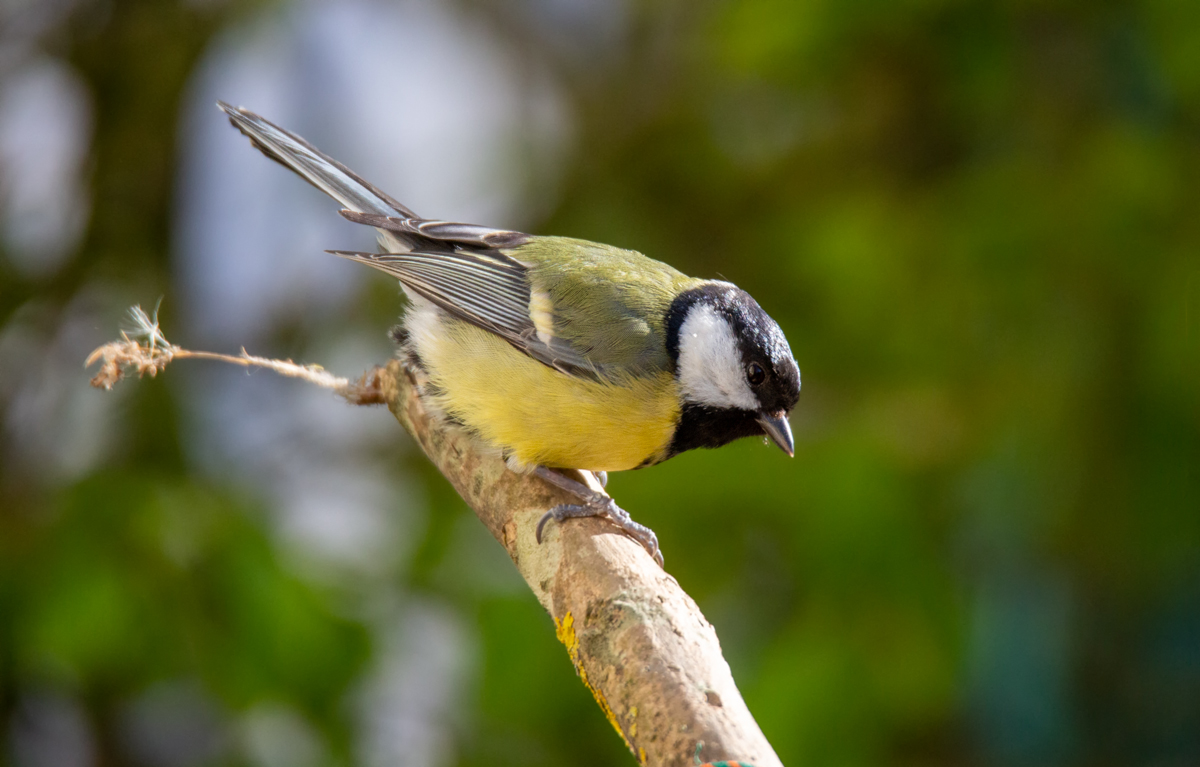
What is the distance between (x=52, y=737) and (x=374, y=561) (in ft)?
3.04

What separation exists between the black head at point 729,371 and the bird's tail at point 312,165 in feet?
2.11

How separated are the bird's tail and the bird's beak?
0.84 metres

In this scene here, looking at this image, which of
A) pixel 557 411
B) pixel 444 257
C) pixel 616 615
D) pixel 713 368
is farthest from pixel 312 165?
pixel 616 615

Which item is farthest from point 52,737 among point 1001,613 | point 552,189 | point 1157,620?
point 1157,620

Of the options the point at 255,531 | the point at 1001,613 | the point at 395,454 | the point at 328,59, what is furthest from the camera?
the point at 328,59

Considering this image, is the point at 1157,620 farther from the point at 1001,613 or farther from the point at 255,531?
the point at 255,531

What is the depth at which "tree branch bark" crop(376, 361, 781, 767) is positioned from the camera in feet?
3.69

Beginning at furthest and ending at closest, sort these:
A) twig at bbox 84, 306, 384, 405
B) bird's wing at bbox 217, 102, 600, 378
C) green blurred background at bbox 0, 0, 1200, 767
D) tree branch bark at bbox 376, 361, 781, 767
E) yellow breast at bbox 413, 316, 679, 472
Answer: green blurred background at bbox 0, 0, 1200, 767 → bird's wing at bbox 217, 102, 600, 378 → yellow breast at bbox 413, 316, 679, 472 → twig at bbox 84, 306, 384, 405 → tree branch bark at bbox 376, 361, 781, 767

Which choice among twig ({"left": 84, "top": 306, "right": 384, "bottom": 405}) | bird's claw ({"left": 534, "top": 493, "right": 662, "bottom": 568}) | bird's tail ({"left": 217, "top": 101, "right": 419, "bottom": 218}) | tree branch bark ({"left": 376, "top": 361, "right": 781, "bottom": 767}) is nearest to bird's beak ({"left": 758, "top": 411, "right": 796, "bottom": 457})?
bird's claw ({"left": 534, "top": 493, "right": 662, "bottom": 568})

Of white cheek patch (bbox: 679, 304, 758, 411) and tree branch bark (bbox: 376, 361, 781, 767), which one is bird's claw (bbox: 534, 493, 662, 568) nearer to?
tree branch bark (bbox: 376, 361, 781, 767)

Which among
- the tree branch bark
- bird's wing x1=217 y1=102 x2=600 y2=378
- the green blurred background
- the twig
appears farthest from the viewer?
the green blurred background

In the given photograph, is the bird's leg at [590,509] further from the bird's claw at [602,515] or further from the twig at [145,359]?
the twig at [145,359]

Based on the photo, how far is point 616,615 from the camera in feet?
4.28

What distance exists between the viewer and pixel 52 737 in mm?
2613
